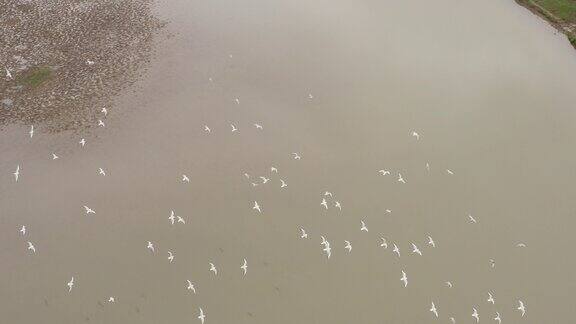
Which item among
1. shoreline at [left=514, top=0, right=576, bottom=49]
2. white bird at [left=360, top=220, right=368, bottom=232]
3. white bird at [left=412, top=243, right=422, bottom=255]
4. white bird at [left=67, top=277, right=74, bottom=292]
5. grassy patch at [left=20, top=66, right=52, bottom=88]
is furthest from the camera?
shoreline at [left=514, top=0, right=576, bottom=49]

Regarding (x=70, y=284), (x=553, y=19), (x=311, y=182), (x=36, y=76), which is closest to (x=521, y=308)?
(x=311, y=182)

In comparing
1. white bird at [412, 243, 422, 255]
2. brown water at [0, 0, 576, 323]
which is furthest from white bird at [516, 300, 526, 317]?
white bird at [412, 243, 422, 255]

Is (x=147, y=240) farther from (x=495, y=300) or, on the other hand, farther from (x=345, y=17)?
(x=345, y=17)

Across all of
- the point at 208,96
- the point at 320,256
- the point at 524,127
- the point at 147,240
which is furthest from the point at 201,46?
the point at 524,127

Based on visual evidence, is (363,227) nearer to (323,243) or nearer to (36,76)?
(323,243)

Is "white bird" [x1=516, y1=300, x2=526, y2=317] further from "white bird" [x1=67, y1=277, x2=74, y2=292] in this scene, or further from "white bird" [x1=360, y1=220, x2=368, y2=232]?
"white bird" [x1=67, y1=277, x2=74, y2=292]

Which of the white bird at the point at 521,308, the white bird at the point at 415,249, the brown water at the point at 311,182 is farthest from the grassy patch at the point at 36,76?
the white bird at the point at 521,308
